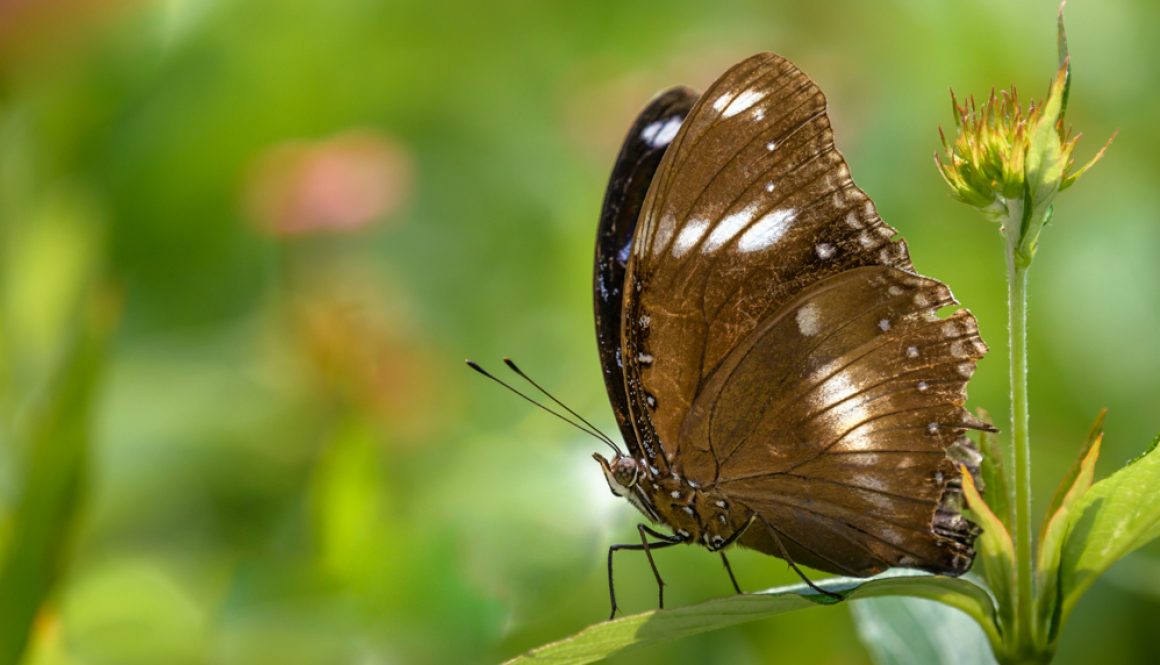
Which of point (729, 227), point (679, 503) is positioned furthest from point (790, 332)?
point (679, 503)

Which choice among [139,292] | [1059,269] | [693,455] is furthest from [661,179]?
[139,292]

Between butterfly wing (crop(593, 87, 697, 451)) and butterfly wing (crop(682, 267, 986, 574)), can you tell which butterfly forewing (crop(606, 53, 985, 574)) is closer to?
butterfly wing (crop(682, 267, 986, 574))

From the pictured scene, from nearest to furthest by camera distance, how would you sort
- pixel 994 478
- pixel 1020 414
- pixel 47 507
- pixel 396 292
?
pixel 1020 414 < pixel 994 478 < pixel 47 507 < pixel 396 292

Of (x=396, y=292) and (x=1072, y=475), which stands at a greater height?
(x=396, y=292)

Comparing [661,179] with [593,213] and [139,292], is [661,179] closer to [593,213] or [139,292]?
[593,213]

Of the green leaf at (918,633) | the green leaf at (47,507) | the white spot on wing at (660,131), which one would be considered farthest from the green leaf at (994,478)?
the green leaf at (47,507)

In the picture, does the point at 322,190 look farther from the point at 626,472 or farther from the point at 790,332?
the point at 790,332

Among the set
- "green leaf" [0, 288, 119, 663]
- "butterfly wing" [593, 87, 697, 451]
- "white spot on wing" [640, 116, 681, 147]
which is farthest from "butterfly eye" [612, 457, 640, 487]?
"green leaf" [0, 288, 119, 663]
